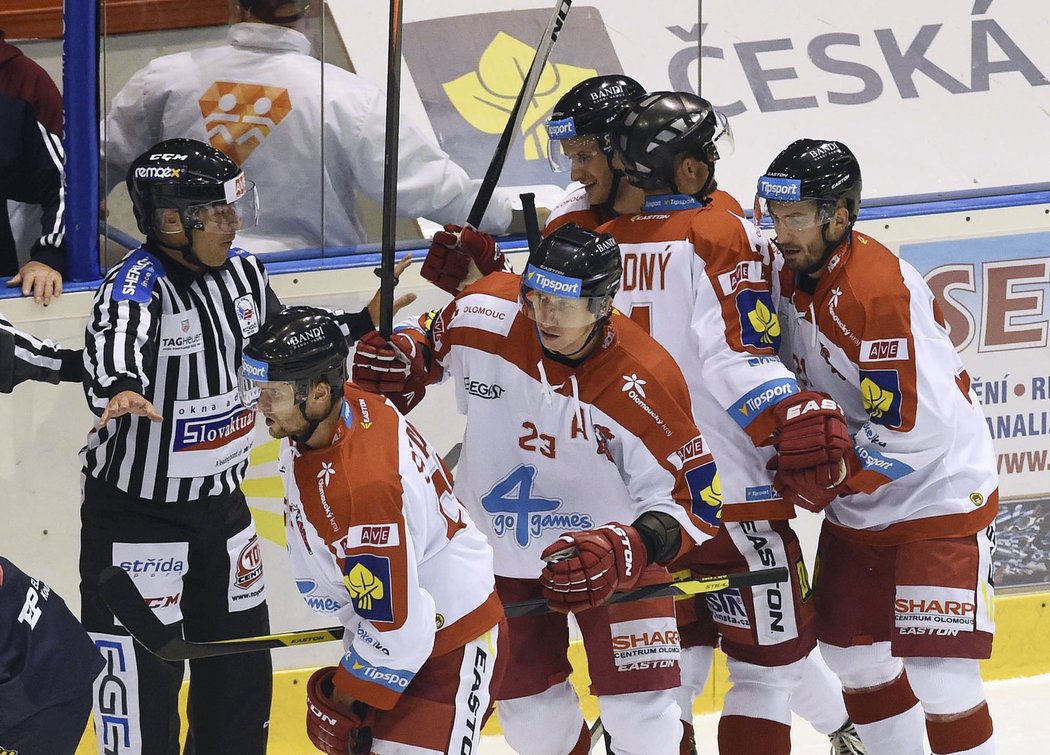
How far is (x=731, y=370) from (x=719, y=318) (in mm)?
102

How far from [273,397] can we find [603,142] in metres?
1.01

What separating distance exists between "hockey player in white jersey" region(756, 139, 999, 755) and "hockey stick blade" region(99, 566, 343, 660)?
963 millimetres

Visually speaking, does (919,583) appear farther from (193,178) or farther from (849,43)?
(849,43)

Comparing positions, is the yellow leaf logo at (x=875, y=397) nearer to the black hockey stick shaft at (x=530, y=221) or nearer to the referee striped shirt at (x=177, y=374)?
the black hockey stick shaft at (x=530, y=221)

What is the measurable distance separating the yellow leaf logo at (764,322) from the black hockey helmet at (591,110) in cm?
45

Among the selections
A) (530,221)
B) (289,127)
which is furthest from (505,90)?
(530,221)

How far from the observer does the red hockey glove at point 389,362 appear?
9.80 ft

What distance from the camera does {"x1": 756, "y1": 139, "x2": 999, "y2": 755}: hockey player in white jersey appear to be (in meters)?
2.96

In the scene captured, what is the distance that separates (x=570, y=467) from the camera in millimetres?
2916

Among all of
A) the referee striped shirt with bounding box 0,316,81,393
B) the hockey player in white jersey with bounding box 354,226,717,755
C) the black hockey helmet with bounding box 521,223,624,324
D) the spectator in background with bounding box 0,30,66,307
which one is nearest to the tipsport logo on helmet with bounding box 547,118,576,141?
the hockey player in white jersey with bounding box 354,226,717,755

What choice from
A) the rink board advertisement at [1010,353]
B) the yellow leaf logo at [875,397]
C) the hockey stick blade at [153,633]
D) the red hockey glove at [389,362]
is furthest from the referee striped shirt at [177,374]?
the rink board advertisement at [1010,353]

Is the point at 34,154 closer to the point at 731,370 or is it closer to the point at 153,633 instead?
the point at 153,633

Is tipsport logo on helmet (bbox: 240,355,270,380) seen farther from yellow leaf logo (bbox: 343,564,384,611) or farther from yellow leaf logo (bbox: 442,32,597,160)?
yellow leaf logo (bbox: 442,32,597,160)

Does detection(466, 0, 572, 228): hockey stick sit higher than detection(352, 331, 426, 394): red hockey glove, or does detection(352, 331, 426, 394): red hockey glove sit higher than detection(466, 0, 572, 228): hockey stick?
detection(466, 0, 572, 228): hockey stick
